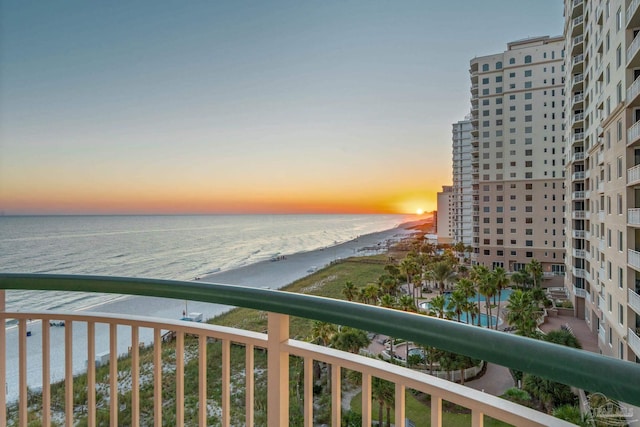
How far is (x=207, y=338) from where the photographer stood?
3.18 feet

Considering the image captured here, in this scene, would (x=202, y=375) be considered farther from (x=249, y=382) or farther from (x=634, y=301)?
(x=634, y=301)

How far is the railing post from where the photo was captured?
81cm

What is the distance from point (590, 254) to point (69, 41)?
15.8 metres

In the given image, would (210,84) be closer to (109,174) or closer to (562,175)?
(109,174)

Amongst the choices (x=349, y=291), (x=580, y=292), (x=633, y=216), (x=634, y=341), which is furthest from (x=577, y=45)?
(x=349, y=291)

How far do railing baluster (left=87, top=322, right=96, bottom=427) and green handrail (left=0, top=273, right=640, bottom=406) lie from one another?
149mm

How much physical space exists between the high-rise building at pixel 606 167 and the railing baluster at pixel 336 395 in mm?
9435

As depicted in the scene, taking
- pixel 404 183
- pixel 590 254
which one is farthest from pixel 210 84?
pixel 404 183

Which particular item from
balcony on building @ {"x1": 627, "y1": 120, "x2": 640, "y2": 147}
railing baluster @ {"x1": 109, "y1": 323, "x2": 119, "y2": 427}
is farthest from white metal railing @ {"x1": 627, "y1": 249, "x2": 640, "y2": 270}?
railing baluster @ {"x1": 109, "y1": 323, "x2": 119, "y2": 427}

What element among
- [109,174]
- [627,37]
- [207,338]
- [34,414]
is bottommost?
[34,414]

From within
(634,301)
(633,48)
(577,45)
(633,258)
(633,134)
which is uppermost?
(577,45)

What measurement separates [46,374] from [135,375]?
1.14ft

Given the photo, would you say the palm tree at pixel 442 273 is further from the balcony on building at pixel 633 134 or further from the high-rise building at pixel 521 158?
the balcony on building at pixel 633 134

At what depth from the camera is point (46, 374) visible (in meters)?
1.15
